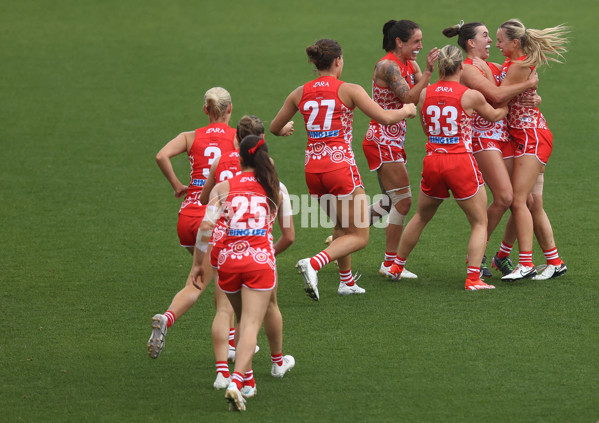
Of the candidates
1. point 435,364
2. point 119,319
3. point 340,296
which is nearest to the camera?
point 435,364

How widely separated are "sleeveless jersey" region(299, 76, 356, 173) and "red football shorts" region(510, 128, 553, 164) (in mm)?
1702

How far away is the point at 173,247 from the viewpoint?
9.80 metres

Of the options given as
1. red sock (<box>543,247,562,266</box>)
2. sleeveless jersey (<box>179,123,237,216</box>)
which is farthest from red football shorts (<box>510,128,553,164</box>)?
sleeveless jersey (<box>179,123,237,216</box>)

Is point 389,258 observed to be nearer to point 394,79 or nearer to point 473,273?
point 473,273

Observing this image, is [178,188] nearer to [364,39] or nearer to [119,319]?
[119,319]

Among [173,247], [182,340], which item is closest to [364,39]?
[173,247]

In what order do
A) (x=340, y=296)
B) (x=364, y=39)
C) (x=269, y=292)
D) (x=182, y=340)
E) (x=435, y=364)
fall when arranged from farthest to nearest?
(x=364, y=39), (x=340, y=296), (x=182, y=340), (x=435, y=364), (x=269, y=292)

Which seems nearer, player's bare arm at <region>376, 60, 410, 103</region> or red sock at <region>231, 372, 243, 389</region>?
red sock at <region>231, 372, 243, 389</region>

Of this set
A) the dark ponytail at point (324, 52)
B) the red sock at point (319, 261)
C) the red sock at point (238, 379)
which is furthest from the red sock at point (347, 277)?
the red sock at point (238, 379)

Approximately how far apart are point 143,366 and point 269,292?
4.53 feet

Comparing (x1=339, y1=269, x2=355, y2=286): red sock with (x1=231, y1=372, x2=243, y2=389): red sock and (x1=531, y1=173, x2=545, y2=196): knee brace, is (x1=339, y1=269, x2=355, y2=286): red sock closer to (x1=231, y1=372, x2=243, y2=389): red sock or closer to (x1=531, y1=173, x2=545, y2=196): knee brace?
(x1=531, y1=173, x2=545, y2=196): knee brace

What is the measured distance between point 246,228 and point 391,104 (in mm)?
3196

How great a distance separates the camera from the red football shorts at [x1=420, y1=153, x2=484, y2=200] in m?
7.74

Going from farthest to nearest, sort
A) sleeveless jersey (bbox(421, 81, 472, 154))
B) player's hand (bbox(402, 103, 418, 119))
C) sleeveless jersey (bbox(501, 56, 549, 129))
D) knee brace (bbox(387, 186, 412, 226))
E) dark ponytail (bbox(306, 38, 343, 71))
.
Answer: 1. knee brace (bbox(387, 186, 412, 226))
2. sleeveless jersey (bbox(501, 56, 549, 129))
3. sleeveless jersey (bbox(421, 81, 472, 154))
4. dark ponytail (bbox(306, 38, 343, 71))
5. player's hand (bbox(402, 103, 418, 119))
